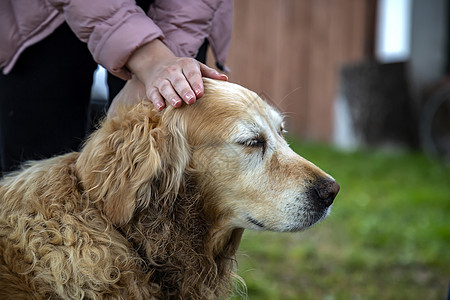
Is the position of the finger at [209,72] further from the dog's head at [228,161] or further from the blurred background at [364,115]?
the blurred background at [364,115]

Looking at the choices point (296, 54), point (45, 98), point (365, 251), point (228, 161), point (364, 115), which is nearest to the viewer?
point (228, 161)

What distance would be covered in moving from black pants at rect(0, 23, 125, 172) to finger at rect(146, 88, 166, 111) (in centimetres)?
59

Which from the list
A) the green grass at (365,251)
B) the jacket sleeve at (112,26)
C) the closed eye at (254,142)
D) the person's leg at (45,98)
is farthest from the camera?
the green grass at (365,251)

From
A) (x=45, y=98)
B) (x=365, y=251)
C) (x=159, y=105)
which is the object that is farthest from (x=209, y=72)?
(x=365, y=251)

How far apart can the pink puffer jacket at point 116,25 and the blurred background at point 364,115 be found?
7.81 feet

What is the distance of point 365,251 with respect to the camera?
484 centimetres

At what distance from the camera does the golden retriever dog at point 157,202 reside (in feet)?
6.89

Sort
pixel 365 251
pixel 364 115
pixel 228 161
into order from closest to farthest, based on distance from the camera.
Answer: pixel 228 161 → pixel 365 251 → pixel 364 115

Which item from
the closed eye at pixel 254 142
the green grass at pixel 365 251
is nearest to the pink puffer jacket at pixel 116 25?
the closed eye at pixel 254 142

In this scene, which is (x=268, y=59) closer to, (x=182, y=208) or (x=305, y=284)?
(x=305, y=284)

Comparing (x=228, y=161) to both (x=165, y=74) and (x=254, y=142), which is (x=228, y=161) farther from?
(x=165, y=74)

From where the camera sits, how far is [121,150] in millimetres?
2219

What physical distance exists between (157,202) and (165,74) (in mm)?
499

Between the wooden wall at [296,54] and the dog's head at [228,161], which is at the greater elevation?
the dog's head at [228,161]
